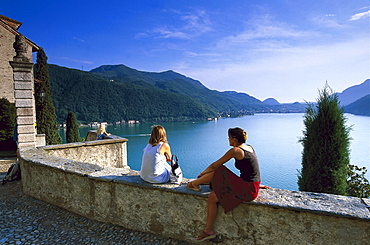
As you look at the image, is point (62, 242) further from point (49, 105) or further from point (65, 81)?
point (65, 81)

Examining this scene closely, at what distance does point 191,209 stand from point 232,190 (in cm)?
56

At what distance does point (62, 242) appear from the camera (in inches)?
119

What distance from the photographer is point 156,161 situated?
3.05 metres

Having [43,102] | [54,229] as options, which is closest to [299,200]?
[54,229]

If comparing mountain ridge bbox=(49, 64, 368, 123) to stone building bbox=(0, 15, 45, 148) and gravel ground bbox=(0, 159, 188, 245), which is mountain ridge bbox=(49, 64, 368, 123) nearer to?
stone building bbox=(0, 15, 45, 148)

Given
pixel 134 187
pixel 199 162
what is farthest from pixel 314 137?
pixel 199 162

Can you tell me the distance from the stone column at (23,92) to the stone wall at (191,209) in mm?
2659

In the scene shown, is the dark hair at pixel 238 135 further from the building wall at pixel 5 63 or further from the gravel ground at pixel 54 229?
the building wall at pixel 5 63

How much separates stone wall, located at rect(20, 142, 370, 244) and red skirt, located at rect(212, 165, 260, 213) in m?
0.09

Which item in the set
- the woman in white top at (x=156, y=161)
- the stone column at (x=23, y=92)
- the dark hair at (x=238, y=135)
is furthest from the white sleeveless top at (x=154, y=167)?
the stone column at (x=23, y=92)

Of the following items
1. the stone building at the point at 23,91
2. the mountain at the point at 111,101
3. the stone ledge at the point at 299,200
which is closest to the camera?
the stone ledge at the point at 299,200

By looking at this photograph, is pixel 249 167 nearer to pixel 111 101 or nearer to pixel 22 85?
pixel 22 85

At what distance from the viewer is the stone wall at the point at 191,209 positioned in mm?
2150

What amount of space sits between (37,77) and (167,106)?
314 feet
